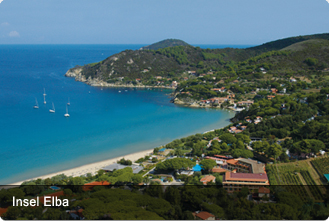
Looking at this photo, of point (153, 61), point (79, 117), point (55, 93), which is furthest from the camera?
point (153, 61)

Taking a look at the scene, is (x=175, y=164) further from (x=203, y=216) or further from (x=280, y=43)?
(x=280, y=43)

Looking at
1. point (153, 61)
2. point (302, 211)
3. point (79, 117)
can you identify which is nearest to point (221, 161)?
point (302, 211)

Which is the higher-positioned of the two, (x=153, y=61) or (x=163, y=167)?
(x=153, y=61)

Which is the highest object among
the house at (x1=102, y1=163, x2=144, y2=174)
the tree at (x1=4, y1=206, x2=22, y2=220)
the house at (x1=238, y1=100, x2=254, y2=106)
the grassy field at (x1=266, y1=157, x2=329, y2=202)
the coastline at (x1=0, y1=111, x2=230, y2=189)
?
the tree at (x1=4, y1=206, x2=22, y2=220)

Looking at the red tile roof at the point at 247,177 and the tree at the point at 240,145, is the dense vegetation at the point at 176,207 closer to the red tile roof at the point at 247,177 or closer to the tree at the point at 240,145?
the red tile roof at the point at 247,177

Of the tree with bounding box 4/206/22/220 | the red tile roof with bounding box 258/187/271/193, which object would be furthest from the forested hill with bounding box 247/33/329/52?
the tree with bounding box 4/206/22/220

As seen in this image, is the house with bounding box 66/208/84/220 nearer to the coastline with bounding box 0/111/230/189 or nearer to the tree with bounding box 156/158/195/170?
the tree with bounding box 156/158/195/170

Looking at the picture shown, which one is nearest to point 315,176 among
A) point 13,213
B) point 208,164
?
point 208,164

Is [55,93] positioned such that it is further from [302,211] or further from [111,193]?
[302,211]
